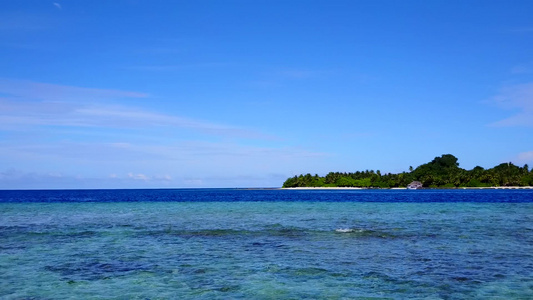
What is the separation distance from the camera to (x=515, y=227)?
127ft

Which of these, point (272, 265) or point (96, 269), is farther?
point (272, 265)

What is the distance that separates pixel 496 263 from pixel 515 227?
66.4ft

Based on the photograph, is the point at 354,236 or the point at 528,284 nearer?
the point at 528,284

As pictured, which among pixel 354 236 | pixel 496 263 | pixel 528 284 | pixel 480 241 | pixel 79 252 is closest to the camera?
pixel 528 284

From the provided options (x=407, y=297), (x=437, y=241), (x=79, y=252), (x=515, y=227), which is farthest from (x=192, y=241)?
(x=515, y=227)

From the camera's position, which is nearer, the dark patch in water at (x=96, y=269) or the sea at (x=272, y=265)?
the sea at (x=272, y=265)

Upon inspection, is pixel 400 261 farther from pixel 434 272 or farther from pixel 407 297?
pixel 407 297

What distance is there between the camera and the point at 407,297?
50.5ft

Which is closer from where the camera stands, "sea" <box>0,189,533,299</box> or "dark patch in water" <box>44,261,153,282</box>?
"sea" <box>0,189,533,299</box>

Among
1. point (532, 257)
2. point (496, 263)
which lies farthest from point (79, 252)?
point (532, 257)

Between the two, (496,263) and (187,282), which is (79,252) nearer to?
(187,282)

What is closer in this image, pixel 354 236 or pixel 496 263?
pixel 496 263

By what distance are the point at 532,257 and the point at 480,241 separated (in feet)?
21.5

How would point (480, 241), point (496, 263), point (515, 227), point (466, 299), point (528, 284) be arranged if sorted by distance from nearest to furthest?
point (466, 299) < point (528, 284) < point (496, 263) < point (480, 241) < point (515, 227)
